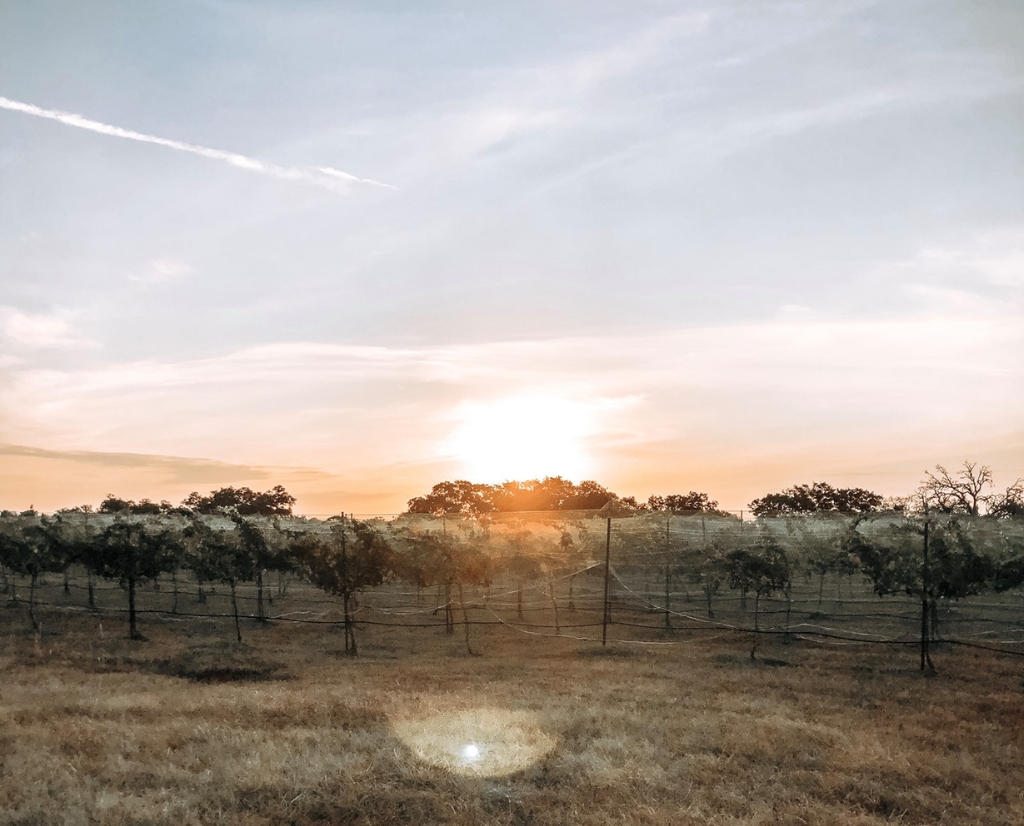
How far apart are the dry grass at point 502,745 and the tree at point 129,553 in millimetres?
10123

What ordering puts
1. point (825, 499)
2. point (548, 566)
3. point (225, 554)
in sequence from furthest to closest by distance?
point (825, 499), point (548, 566), point (225, 554)

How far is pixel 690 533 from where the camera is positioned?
4419cm

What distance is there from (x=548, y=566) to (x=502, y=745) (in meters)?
29.3

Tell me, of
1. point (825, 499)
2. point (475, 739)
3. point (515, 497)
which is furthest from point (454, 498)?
point (475, 739)

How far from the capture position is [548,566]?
142 ft

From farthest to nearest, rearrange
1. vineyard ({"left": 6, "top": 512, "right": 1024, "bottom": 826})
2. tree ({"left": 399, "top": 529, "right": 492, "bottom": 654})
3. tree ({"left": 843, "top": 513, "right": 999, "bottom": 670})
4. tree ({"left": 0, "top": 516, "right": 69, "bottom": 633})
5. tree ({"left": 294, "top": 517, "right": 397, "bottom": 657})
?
1. tree ({"left": 0, "top": 516, "right": 69, "bottom": 633})
2. tree ({"left": 399, "top": 529, "right": 492, "bottom": 654})
3. tree ({"left": 294, "top": 517, "right": 397, "bottom": 657})
4. tree ({"left": 843, "top": 513, "right": 999, "bottom": 670})
5. vineyard ({"left": 6, "top": 512, "right": 1024, "bottom": 826})

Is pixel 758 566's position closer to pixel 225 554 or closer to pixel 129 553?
pixel 225 554

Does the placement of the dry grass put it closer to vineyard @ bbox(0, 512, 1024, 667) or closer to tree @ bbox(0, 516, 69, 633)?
vineyard @ bbox(0, 512, 1024, 667)

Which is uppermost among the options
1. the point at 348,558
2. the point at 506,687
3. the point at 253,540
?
the point at 253,540

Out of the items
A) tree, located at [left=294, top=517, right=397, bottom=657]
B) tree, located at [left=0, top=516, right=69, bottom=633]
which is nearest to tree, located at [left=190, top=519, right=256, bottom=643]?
tree, located at [left=294, top=517, right=397, bottom=657]

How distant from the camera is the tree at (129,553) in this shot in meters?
36.6

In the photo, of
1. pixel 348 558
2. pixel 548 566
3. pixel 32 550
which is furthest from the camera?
pixel 548 566

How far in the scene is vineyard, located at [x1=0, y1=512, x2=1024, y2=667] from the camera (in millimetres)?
33062

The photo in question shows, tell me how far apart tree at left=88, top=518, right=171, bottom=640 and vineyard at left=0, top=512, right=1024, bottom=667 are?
0.08 meters
